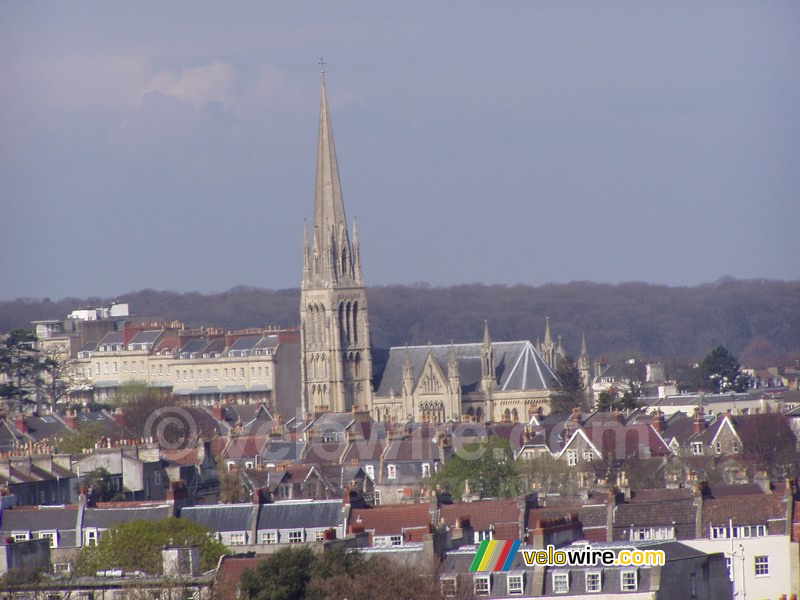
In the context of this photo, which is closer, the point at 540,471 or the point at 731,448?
the point at 540,471

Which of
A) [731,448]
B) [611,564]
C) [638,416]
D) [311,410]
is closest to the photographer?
[611,564]

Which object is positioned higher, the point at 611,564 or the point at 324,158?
the point at 324,158

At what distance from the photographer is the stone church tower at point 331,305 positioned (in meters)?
139

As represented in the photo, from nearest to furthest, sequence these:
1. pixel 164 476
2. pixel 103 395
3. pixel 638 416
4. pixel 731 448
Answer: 1. pixel 164 476
2. pixel 731 448
3. pixel 638 416
4. pixel 103 395

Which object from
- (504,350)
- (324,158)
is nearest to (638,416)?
(504,350)

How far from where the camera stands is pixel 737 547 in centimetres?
4662

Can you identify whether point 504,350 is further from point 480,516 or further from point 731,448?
point 480,516

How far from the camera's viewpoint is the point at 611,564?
39.5 m

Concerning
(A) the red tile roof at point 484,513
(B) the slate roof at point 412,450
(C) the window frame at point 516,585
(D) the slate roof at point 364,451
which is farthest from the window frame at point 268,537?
(D) the slate roof at point 364,451

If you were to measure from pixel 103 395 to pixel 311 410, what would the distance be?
78.3ft

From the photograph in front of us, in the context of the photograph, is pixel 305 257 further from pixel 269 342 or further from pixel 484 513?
pixel 484 513

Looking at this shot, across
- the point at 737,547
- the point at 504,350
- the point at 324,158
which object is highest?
the point at 324,158

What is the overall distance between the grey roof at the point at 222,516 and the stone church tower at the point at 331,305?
86.9 meters

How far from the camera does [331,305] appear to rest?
13950 cm
